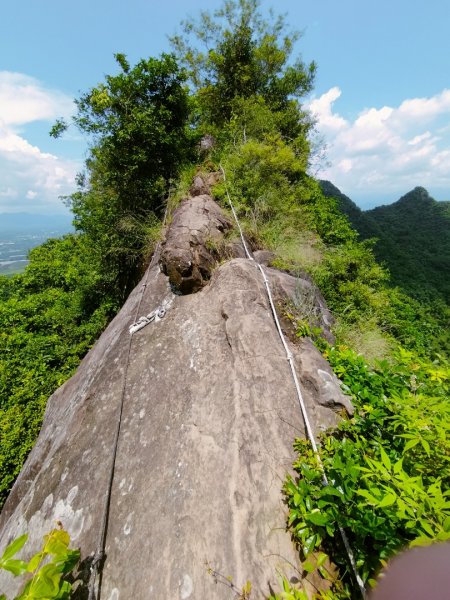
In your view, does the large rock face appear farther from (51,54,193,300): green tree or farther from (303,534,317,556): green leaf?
(51,54,193,300): green tree

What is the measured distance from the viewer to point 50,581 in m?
1.22

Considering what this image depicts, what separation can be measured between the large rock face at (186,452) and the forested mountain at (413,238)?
9112mm

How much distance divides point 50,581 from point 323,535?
1.72 meters

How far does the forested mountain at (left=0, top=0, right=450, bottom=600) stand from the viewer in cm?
194

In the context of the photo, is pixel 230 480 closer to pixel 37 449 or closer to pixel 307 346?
pixel 307 346

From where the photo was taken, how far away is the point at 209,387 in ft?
11.3

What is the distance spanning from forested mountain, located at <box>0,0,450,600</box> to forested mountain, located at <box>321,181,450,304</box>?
19.3 ft

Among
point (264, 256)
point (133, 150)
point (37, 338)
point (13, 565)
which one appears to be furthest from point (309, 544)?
point (37, 338)

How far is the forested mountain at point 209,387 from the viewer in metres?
1.94

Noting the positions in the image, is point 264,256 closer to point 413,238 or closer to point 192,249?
point 192,249

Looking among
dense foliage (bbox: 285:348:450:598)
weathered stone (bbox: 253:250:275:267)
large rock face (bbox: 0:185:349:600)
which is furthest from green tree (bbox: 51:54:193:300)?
dense foliage (bbox: 285:348:450:598)

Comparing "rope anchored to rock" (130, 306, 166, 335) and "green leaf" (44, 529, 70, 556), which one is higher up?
"green leaf" (44, 529, 70, 556)

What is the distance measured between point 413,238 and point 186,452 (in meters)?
41.7

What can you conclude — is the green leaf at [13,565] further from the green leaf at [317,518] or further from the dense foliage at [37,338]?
the dense foliage at [37,338]
